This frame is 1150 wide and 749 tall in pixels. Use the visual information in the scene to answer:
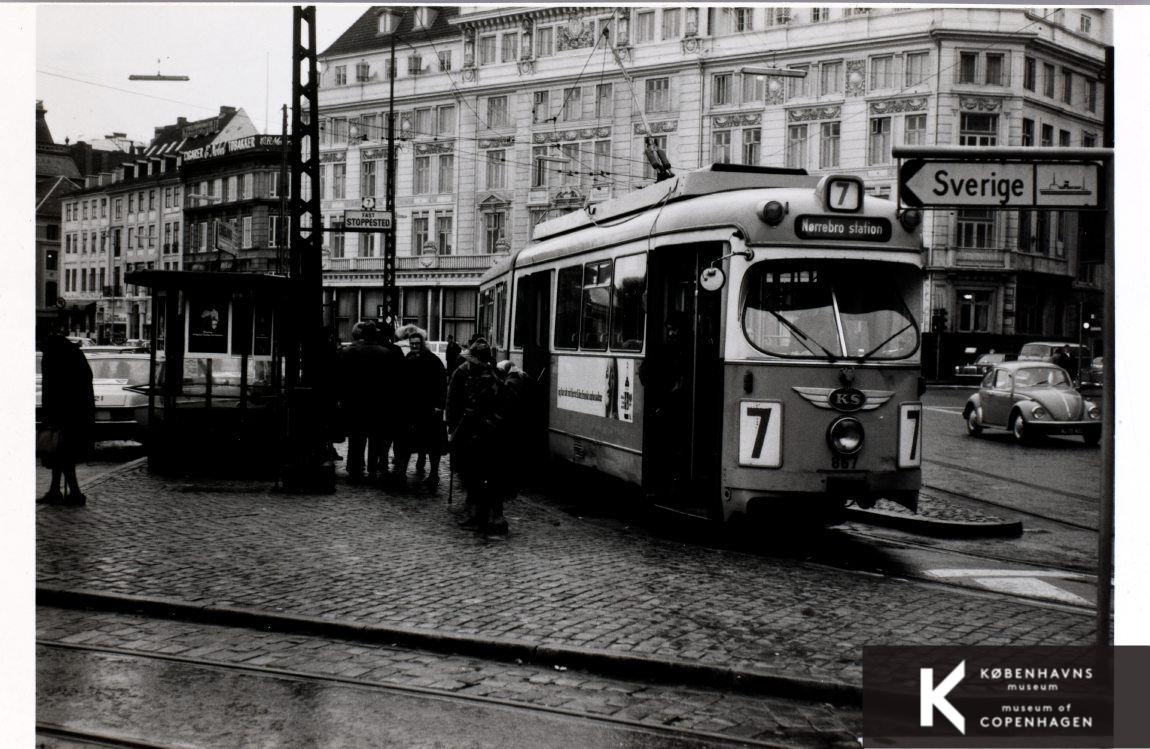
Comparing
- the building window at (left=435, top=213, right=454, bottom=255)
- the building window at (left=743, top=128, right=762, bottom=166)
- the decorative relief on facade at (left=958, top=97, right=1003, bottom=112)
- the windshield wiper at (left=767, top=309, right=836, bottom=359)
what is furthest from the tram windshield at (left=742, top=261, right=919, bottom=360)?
the building window at (left=435, top=213, right=454, bottom=255)

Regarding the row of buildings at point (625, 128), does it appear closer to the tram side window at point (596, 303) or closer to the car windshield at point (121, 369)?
the car windshield at point (121, 369)

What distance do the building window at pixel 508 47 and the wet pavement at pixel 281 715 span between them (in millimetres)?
15586

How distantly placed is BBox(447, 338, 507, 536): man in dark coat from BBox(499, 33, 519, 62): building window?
10.7 metres

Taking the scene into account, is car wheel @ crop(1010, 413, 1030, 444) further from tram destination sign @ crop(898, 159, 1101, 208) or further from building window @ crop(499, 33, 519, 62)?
tram destination sign @ crop(898, 159, 1101, 208)

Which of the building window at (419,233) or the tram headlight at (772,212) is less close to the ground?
the building window at (419,233)

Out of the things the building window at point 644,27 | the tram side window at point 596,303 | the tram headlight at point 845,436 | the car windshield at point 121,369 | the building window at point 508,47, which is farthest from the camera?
the building window at point 508,47

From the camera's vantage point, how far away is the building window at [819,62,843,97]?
24078 mm

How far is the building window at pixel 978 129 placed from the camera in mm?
28969

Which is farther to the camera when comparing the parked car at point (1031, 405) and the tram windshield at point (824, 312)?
the parked car at point (1031, 405)

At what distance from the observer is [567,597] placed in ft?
25.8

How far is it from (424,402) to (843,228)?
5.97 m

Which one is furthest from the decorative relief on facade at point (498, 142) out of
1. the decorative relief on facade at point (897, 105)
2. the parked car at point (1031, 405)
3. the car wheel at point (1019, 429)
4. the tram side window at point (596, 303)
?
the tram side window at point (596, 303)

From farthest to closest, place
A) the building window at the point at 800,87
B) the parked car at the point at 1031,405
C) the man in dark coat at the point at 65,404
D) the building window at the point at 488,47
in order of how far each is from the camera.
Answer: the building window at the point at 800,87
the parked car at the point at 1031,405
the building window at the point at 488,47
the man in dark coat at the point at 65,404
